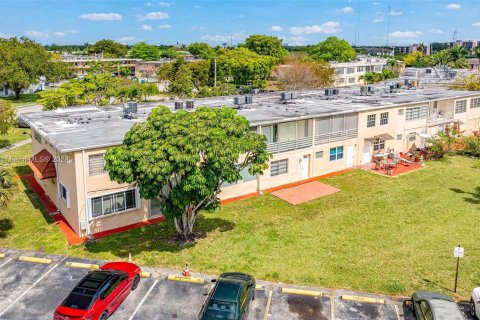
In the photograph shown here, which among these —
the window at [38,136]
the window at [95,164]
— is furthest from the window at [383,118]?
the window at [38,136]

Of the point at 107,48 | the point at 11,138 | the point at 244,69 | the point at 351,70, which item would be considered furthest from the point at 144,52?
the point at 11,138

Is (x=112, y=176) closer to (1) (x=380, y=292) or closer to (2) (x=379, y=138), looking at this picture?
(1) (x=380, y=292)

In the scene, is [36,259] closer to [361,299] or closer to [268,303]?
[268,303]

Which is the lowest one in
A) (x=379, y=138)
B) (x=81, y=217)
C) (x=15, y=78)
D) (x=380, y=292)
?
(x=380, y=292)

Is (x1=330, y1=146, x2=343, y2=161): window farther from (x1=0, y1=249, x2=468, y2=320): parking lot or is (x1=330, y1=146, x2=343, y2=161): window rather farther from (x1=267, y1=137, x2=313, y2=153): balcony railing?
(x1=0, y1=249, x2=468, y2=320): parking lot

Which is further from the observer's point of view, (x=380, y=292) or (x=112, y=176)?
(x=112, y=176)

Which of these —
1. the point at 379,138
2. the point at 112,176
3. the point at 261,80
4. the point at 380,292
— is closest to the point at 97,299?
the point at 112,176

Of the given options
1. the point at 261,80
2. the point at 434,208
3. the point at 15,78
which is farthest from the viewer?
the point at 261,80
